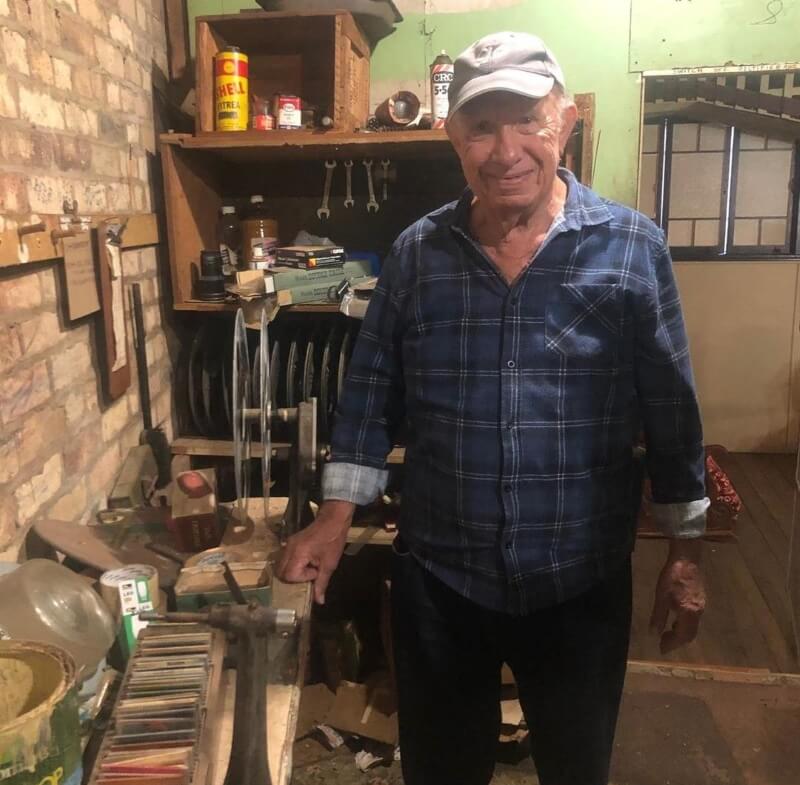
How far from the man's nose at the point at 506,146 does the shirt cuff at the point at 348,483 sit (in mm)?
556

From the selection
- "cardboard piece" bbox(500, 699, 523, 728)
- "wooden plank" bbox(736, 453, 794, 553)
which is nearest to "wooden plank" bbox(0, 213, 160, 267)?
"cardboard piece" bbox(500, 699, 523, 728)

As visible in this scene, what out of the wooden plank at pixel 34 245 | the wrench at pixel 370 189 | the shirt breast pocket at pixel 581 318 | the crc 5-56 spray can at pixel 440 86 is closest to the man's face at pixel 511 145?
the shirt breast pocket at pixel 581 318

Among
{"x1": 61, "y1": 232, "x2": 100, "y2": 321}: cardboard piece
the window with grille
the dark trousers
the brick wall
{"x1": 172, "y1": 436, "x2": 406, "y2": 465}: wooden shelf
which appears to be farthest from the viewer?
the window with grille

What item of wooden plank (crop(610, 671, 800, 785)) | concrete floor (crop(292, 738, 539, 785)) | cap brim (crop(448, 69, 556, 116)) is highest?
cap brim (crop(448, 69, 556, 116))

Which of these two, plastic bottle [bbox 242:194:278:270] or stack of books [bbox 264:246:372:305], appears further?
plastic bottle [bbox 242:194:278:270]

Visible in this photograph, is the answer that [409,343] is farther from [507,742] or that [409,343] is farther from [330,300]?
[507,742]

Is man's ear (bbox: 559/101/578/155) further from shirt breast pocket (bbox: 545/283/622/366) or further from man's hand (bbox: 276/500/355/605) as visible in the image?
man's hand (bbox: 276/500/355/605)

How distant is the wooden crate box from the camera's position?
195cm

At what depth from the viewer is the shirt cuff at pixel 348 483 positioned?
1291mm

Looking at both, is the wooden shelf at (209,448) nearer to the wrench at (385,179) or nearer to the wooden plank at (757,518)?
the wrench at (385,179)

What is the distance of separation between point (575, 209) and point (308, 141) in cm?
98

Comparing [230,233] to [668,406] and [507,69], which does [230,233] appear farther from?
[668,406]

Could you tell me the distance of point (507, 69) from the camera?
109cm

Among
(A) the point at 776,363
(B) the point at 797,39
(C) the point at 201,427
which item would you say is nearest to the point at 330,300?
(C) the point at 201,427
